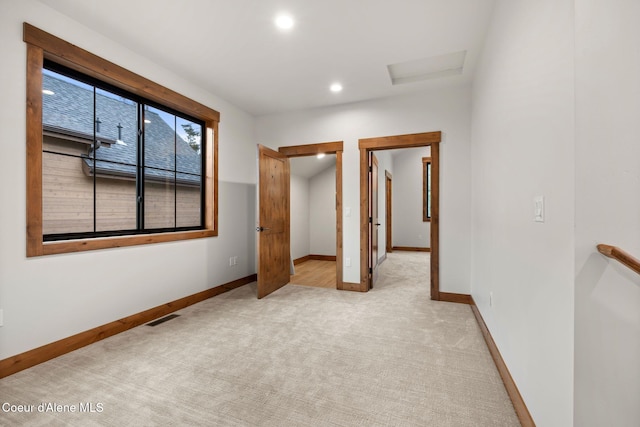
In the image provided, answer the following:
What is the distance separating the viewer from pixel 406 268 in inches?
210

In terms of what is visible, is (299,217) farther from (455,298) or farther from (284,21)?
(284,21)

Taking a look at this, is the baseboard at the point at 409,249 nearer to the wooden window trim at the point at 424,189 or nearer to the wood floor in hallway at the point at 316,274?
the wooden window trim at the point at 424,189

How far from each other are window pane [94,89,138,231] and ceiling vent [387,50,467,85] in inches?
109

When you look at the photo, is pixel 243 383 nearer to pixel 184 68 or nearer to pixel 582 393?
pixel 582 393

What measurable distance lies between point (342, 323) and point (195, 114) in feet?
9.73

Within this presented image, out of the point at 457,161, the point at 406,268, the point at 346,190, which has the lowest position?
the point at 406,268

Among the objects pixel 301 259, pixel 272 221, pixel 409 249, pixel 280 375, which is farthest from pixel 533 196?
pixel 409 249

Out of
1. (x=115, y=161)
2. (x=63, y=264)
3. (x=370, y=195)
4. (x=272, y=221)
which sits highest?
(x=115, y=161)

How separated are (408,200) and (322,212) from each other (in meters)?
2.86

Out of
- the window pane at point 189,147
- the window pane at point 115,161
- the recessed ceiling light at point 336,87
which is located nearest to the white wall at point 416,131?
the recessed ceiling light at point 336,87

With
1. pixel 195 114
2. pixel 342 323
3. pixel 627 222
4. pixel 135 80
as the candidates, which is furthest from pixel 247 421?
pixel 195 114

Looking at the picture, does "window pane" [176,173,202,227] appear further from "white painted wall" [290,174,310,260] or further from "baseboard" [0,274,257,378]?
"white painted wall" [290,174,310,260]

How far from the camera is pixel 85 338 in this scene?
7.34ft

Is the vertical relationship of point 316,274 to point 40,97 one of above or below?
below
